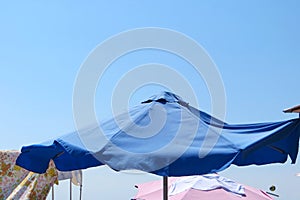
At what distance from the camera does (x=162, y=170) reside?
2.32m

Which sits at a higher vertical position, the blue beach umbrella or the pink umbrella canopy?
the pink umbrella canopy

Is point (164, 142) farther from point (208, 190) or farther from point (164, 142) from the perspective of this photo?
point (208, 190)

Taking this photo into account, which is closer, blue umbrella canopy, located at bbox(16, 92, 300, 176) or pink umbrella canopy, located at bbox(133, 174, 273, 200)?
blue umbrella canopy, located at bbox(16, 92, 300, 176)

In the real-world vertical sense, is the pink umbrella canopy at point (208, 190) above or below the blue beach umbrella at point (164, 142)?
above

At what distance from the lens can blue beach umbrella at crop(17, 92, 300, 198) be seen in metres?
2.35

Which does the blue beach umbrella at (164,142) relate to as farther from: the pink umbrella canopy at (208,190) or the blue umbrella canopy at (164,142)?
the pink umbrella canopy at (208,190)

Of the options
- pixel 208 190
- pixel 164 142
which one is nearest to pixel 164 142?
pixel 164 142

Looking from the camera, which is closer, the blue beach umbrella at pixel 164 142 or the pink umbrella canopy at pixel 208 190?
the blue beach umbrella at pixel 164 142

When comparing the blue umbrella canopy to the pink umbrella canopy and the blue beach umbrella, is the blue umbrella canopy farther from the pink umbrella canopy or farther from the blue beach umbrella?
the pink umbrella canopy

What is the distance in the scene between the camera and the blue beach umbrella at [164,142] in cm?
235

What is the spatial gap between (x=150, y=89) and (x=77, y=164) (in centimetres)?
78

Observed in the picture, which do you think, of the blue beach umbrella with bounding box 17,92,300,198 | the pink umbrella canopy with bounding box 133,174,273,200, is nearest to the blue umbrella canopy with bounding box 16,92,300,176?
the blue beach umbrella with bounding box 17,92,300,198

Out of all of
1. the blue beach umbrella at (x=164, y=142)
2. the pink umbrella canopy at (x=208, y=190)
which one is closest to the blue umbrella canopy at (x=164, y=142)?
the blue beach umbrella at (x=164, y=142)

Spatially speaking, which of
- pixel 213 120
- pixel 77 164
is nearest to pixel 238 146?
pixel 213 120
